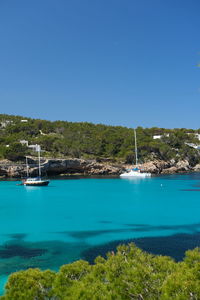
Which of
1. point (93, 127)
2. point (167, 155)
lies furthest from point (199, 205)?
point (93, 127)

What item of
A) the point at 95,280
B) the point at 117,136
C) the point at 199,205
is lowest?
the point at 199,205

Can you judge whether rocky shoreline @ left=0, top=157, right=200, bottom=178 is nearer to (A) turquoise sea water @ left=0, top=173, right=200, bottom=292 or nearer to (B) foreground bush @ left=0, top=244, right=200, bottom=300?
(A) turquoise sea water @ left=0, top=173, right=200, bottom=292

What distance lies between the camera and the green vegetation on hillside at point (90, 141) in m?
56.3

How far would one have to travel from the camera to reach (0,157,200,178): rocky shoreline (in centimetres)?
4706

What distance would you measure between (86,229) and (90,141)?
4607 cm

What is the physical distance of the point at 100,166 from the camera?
179ft

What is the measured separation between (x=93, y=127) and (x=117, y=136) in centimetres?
959

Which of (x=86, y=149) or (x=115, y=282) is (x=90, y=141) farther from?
(x=115, y=282)

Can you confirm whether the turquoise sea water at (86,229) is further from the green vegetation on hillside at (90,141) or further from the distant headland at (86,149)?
the green vegetation on hillside at (90,141)

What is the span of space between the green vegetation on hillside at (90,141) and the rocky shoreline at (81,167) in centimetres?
180

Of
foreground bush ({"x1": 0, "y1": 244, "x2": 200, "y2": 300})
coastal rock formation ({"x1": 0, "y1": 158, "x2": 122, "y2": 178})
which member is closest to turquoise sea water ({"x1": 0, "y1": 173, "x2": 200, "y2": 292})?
foreground bush ({"x1": 0, "y1": 244, "x2": 200, "y2": 300})

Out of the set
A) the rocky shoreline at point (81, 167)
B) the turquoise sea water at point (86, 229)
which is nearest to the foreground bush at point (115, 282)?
the turquoise sea water at point (86, 229)

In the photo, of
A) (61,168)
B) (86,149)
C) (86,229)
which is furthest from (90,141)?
(86,229)

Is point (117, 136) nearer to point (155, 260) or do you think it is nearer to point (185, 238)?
point (185, 238)
